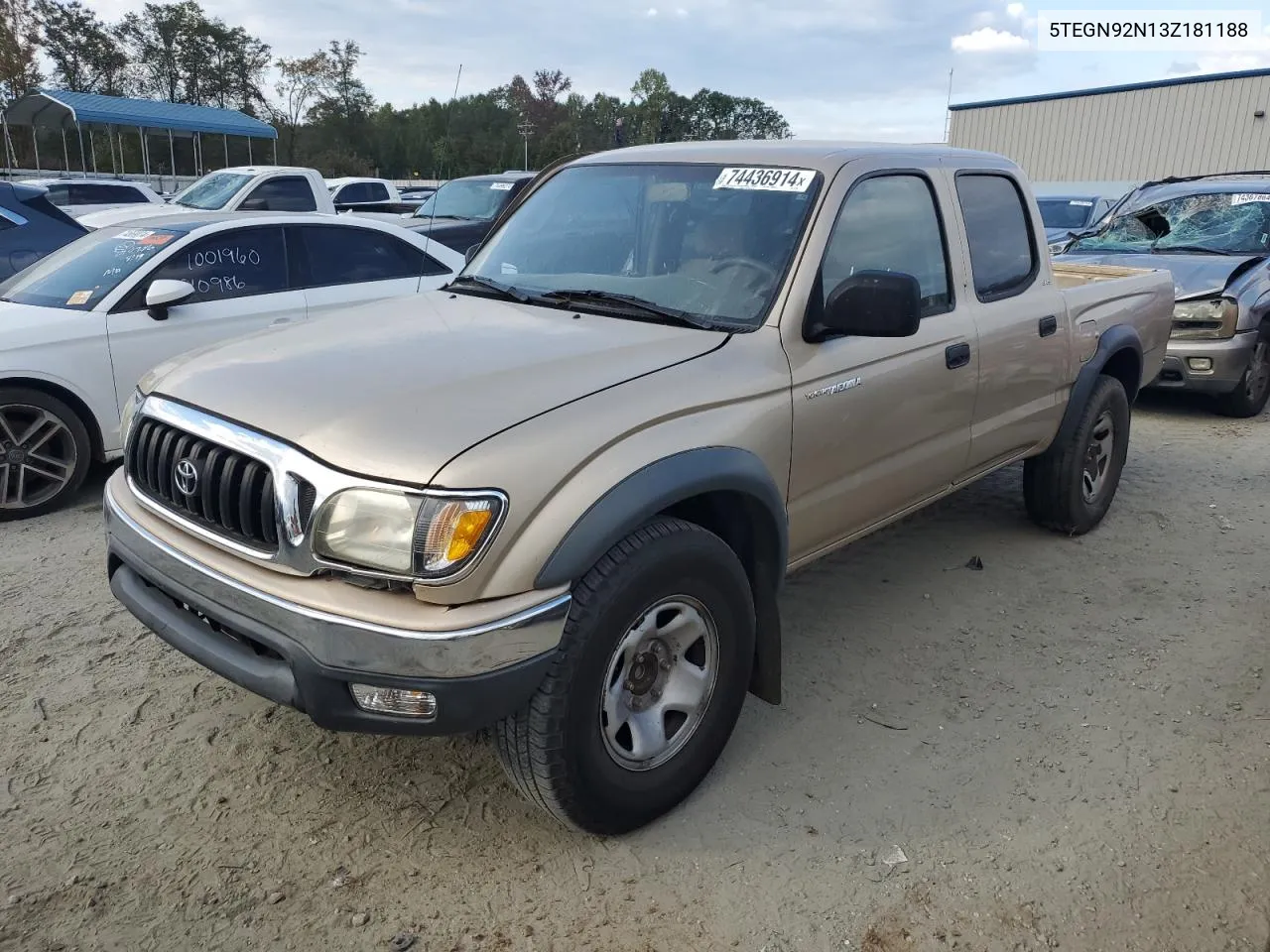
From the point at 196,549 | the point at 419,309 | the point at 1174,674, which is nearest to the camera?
the point at 196,549

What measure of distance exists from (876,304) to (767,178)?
29.1 inches

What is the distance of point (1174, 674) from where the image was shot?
378 centimetres

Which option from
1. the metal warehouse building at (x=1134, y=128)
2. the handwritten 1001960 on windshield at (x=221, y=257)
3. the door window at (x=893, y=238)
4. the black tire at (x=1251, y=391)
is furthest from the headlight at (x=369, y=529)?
the metal warehouse building at (x=1134, y=128)

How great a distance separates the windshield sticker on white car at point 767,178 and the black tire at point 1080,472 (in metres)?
2.27

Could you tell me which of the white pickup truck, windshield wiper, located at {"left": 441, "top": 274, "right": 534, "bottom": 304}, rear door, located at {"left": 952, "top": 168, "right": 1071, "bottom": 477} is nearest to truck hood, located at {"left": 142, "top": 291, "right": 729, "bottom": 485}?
windshield wiper, located at {"left": 441, "top": 274, "right": 534, "bottom": 304}

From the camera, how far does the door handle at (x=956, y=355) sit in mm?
3717

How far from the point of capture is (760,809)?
295 centimetres

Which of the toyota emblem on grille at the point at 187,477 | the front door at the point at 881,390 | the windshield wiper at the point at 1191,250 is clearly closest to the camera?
the toyota emblem on grille at the point at 187,477

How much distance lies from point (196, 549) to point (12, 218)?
6.69 m

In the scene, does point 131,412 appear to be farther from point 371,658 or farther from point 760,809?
point 760,809

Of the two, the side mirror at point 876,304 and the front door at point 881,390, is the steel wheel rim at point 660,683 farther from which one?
the side mirror at point 876,304

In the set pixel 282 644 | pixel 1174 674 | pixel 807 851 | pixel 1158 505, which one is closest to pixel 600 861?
pixel 807 851

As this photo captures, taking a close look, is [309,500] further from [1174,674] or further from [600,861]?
[1174,674]

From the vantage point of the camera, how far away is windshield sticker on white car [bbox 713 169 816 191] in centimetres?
333
